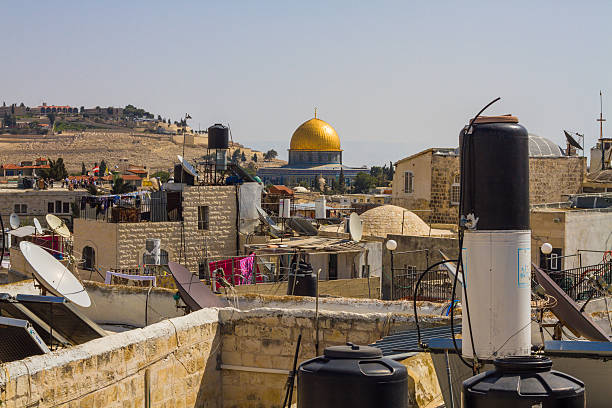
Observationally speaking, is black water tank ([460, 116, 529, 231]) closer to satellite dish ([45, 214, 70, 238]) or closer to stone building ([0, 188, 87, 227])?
satellite dish ([45, 214, 70, 238])

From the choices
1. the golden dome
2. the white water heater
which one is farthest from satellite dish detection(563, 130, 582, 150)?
the golden dome

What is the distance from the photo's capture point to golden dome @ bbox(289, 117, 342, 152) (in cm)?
10882

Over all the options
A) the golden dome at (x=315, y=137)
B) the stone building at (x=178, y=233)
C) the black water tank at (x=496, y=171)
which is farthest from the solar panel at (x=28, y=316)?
the golden dome at (x=315, y=137)

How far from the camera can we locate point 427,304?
10.9 m

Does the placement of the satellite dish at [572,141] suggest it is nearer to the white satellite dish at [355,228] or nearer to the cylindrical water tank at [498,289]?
the white satellite dish at [355,228]

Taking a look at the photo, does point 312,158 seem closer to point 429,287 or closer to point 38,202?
point 38,202

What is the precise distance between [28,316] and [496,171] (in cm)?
488

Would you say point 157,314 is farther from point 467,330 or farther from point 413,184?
point 413,184

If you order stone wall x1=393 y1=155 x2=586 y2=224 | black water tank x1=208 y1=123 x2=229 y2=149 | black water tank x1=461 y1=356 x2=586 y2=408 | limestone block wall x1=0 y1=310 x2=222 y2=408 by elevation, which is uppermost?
black water tank x1=208 y1=123 x2=229 y2=149

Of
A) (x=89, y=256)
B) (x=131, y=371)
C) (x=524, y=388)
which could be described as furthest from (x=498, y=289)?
(x=89, y=256)

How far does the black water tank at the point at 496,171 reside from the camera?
6.89m

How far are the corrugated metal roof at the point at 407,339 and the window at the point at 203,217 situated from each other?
1714 centimetres

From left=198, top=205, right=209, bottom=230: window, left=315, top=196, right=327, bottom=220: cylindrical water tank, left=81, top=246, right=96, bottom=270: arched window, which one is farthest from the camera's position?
left=315, top=196, right=327, bottom=220: cylindrical water tank

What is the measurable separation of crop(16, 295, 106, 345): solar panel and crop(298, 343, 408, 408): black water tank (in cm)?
351
